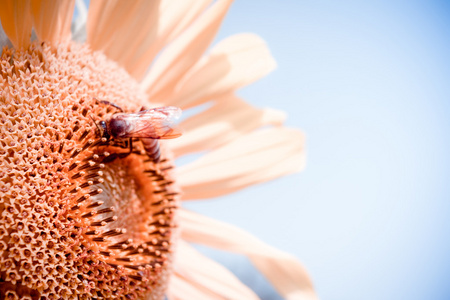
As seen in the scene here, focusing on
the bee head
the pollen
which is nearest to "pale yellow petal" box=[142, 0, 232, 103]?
the pollen

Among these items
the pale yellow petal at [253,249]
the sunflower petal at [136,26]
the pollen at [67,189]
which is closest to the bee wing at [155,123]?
the pollen at [67,189]

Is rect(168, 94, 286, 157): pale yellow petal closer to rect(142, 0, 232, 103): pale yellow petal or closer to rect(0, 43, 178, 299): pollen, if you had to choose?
rect(142, 0, 232, 103): pale yellow petal

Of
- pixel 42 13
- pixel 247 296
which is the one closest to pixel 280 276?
pixel 247 296

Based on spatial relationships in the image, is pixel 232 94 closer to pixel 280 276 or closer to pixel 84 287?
pixel 280 276

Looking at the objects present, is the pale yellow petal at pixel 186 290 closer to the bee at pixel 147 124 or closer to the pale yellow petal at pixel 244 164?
the pale yellow petal at pixel 244 164

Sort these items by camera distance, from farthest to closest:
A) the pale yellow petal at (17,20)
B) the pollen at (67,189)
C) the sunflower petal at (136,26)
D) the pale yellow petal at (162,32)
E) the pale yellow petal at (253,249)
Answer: the pale yellow petal at (253,249)
the pale yellow petal at (162,32)
the sunflower petal at (136,26)
the pale yellow petal at (17,20)
the pollen at (67,189)

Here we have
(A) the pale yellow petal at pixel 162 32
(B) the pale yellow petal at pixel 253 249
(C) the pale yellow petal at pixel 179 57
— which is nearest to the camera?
(A) the pale yellow petal at pixel 162 32
